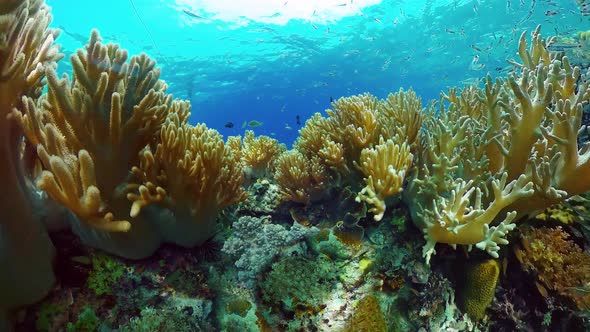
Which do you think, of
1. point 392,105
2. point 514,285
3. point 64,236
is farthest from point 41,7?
point 514,285

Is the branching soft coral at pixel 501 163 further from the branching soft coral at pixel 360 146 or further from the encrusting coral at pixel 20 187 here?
the encrusting coral at pixel 20 187

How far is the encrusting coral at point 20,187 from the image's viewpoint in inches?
87.7

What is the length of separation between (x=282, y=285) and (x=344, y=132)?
6.61 ft

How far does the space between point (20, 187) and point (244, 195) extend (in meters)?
1.87

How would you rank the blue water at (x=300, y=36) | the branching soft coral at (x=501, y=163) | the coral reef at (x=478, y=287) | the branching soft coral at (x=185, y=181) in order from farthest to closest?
the blue water at (x=300, y=36)
the coral reef at (x=478, y=287)
the branching soft coral at (x=501, y=163)
the branching soft coral at (x=185, y=181)

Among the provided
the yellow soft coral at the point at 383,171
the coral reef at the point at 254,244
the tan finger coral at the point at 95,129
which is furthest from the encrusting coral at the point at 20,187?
the yellow soft coral at the point at 383,171

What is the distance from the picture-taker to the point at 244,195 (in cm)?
359

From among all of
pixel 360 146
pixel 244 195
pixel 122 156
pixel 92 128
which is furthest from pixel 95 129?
pixel 360 146

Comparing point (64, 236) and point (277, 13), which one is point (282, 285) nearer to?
point (64, 236)

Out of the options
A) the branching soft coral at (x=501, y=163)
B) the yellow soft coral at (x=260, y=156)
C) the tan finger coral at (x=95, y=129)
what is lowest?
the branching soft coral at (x=501, y=163)

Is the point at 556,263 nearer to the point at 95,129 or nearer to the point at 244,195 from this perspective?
the point at 244,195

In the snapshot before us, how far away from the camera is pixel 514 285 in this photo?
12.5ft

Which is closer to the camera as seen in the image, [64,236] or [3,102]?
[3,102]

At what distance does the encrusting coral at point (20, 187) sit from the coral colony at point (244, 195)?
1cm
